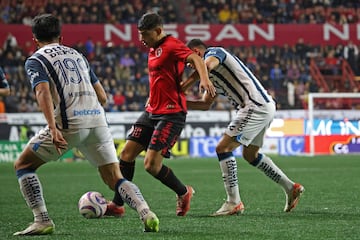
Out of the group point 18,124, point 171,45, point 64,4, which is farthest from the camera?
point 64,4

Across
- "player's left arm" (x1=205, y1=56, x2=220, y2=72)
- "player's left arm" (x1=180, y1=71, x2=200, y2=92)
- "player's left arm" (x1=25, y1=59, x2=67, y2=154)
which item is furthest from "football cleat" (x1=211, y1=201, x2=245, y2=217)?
"player's left arm" (x1=25, y1=59, x2=67, y2=154)

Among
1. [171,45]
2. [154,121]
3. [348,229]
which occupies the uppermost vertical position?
[171,45]

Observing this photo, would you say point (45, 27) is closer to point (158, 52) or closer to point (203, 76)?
point (203, 76)

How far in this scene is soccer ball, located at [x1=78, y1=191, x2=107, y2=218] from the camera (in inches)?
333

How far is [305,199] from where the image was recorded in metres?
10.4

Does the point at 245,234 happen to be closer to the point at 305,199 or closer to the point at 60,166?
the point at 305,199

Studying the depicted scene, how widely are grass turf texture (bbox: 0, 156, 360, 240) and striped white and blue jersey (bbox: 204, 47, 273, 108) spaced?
122 centimetres

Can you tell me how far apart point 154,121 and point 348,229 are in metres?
2.40

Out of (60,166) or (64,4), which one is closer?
(60,166)

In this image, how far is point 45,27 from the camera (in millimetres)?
6812

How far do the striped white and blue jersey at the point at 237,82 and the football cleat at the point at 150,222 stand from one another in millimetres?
2375

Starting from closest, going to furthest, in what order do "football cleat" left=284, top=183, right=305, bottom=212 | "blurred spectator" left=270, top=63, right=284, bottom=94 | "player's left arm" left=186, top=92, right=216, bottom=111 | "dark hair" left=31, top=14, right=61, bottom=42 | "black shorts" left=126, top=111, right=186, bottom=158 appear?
"dark hair" left=31, top=14, right=61, bottom=42
"black shorts" left=126, top=111, right=186, bottom=158
"football cleat" left=284, top=183, right=305, bottom=212
"player's left arm" left=186, top=92, right=216, bottom=111
"blurred spectator" left=270, top=63, right=284, bottom=94

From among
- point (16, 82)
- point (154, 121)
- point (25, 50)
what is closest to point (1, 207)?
point (154, 121)

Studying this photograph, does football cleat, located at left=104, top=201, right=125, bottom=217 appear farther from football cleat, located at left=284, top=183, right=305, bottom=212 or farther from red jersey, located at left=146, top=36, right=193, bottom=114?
football cleat, located at left=284, top=183, right=305, bottom=212
